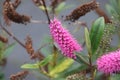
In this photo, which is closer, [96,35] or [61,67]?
[96,35]

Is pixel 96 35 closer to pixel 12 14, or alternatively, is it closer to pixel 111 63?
pixel 111 63

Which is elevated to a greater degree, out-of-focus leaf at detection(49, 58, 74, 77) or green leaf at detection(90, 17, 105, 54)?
green leaf at detection(90, 17, 105, 54)

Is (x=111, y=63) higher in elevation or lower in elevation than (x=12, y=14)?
lower

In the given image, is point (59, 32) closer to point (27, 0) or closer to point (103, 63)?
point (103, 63)

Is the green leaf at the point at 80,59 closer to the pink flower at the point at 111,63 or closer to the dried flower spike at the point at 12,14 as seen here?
the pink flower at the point at 111,63

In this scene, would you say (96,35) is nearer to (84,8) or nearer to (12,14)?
(84,8)

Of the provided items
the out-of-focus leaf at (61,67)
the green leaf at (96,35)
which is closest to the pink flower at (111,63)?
the green leaf at (96,35)

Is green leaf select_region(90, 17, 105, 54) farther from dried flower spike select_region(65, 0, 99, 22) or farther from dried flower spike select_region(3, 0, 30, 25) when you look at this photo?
dried flower spike select_region(3, 0, 30, 25)

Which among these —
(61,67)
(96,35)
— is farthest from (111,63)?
(61,67)

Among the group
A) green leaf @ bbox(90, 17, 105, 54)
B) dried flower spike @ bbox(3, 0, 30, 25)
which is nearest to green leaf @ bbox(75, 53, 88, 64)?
Answer: green leaf @ bbox(90, 17, 105, 54)
